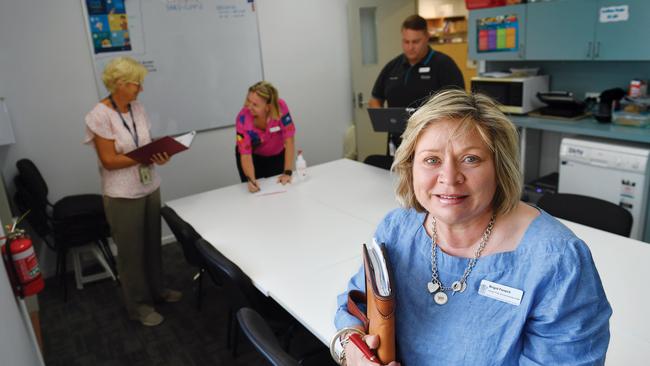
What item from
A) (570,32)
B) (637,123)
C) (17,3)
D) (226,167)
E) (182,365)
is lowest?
(182,365)

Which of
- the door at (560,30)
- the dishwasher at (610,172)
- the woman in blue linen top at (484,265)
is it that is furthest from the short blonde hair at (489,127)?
the door at (560,30)

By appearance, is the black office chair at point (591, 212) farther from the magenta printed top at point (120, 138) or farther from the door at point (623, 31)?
the magenta printed top at point (120, 138)

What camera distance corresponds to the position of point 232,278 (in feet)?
6.53

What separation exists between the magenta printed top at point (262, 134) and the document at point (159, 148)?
0.47m

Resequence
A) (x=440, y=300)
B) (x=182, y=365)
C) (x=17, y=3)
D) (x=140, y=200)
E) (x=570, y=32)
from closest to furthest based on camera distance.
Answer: (x=440, y=300) < (x=182, y=365) < (x=140, y=200) < (x=17, y=3) < (x=570, y=32)

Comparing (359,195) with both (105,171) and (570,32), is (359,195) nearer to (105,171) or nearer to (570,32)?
(105,171)

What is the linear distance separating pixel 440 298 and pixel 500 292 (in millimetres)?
145

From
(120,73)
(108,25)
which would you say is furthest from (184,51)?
(120,73)

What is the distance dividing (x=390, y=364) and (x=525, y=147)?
3.64 meters

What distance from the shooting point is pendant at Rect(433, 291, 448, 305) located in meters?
1.16

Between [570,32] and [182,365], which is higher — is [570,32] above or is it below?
above

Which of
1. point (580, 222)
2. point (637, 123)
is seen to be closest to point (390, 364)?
point (580, 222)

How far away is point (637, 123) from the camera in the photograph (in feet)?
11.7

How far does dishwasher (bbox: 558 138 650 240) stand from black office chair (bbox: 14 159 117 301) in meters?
3.56
